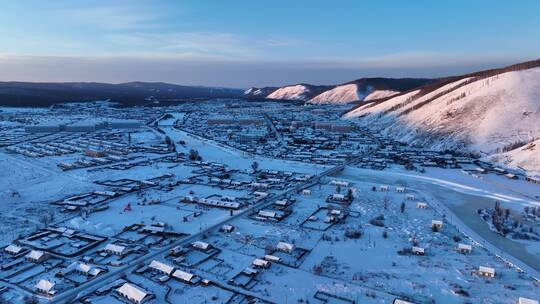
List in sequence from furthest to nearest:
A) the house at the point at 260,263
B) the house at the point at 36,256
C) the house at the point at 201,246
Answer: the house at the point at 201,246
the house at the point at 36,256
the house at the point at 260,263

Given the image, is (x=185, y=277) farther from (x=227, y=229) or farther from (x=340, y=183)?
(x=340, y=183)

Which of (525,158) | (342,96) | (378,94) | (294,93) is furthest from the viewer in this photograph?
(294,93)

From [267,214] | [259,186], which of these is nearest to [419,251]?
[267,214]

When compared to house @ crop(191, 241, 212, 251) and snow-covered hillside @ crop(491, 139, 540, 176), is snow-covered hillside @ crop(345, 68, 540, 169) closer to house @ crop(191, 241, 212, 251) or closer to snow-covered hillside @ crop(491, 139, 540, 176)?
snow-covered hillside @ crop(491, 139, 540, 176)

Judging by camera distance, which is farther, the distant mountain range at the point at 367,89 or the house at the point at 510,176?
the distant mountain range at the point at 367,89

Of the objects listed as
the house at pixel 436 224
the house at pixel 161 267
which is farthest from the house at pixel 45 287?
the house at pixel 436 224

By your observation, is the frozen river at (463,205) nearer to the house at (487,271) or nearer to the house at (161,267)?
the house at (487,271)

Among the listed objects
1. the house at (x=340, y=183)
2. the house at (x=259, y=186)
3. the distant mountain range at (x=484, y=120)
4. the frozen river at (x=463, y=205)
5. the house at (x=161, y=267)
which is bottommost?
the frozen river at (x=463, y=205)
